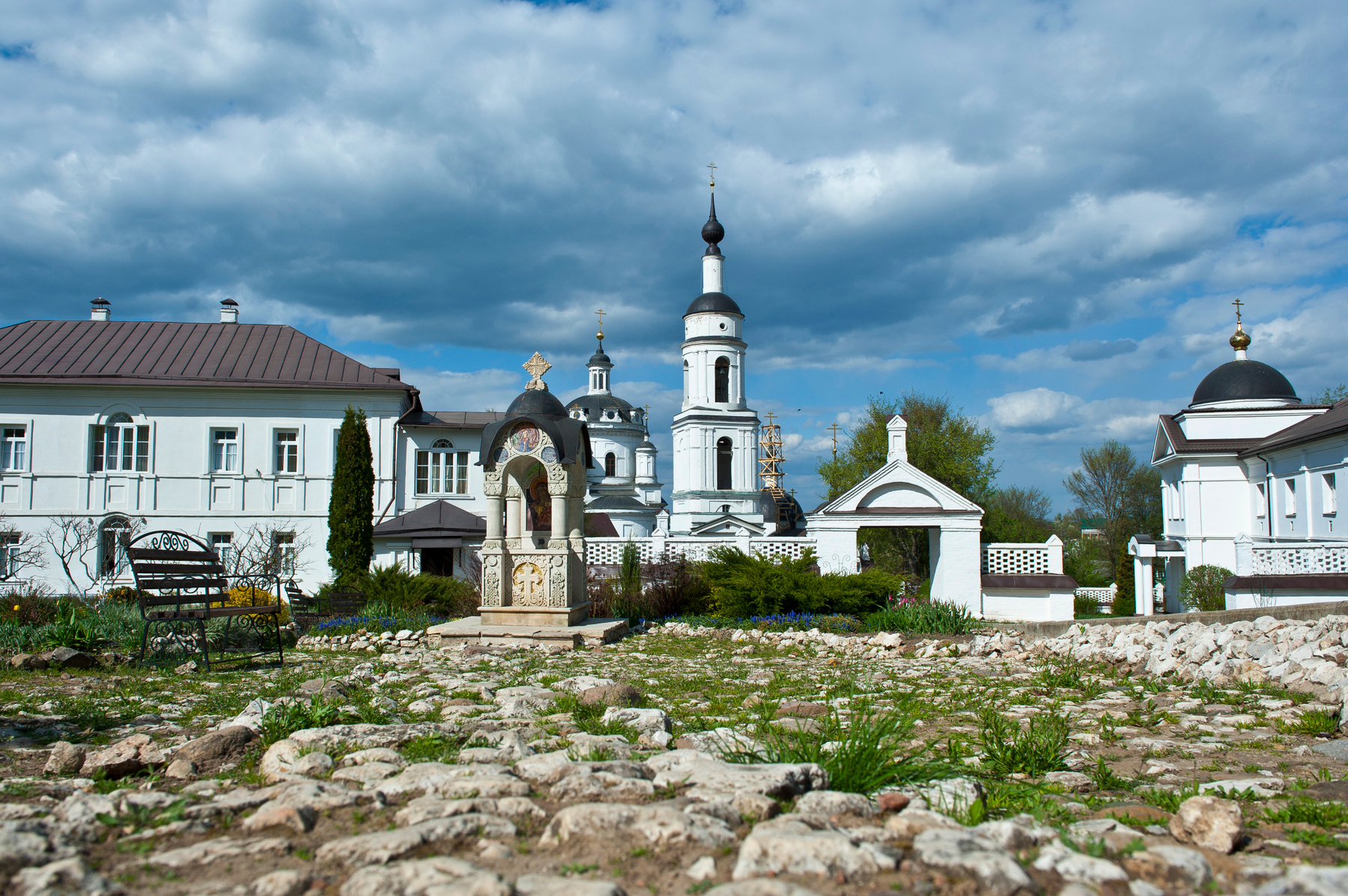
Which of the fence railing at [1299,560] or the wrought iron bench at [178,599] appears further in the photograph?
the fence railing at [1299,560]

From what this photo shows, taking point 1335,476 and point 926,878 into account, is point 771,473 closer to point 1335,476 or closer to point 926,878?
point 1335,476

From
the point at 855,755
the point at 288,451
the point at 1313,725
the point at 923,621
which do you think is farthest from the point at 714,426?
the point at 855,755

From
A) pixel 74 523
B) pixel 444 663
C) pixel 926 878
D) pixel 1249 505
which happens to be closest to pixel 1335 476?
pixel 1249 505

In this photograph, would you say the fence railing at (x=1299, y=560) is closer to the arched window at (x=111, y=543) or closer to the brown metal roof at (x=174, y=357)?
the brown metal roof at (x=174, y=357)

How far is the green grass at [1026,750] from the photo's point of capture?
4570mm

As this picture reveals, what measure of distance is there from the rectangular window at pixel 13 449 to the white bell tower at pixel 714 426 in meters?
26.3

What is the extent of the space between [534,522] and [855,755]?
11.7m

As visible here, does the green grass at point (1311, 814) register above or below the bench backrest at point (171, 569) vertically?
below

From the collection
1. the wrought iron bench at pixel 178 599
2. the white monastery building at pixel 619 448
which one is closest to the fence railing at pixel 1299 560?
the wrought iron bench at pixel 178 599

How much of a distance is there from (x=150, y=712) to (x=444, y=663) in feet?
12.5

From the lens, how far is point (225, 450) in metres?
26.1

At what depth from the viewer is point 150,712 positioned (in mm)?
5840

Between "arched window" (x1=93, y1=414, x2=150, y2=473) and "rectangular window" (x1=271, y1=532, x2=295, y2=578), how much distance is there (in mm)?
4797

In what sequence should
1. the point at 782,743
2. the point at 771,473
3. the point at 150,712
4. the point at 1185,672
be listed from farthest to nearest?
the point at 771,473
the point at 1185,672
the point at 150,712
the point at 782,743
